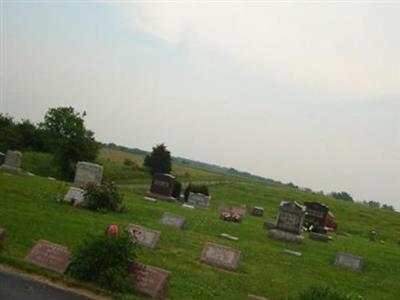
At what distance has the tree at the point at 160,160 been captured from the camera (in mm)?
78000

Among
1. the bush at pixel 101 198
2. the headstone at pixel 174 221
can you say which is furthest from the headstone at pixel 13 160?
the headstone at pixel 174 221

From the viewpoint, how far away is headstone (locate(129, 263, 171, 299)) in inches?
494


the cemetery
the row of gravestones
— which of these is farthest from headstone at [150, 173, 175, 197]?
the cemetery

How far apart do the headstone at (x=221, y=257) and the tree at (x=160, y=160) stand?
59.0 m

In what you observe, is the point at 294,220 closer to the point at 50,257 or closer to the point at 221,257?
the point at 221,257

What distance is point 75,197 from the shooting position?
26.9 m

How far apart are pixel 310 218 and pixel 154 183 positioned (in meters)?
12.3

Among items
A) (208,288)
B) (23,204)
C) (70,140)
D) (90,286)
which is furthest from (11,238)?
(70,140)

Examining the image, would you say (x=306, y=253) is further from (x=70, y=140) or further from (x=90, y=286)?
(x=70, y=140)

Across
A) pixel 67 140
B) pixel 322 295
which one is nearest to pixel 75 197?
pixel 322 295

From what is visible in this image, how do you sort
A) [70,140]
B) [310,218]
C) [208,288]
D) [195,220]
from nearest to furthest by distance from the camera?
[208,288], [195,220], [310,218], [70,140]

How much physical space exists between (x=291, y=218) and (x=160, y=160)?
49.9 m

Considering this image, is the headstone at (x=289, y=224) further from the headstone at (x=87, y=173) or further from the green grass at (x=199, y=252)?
the headstone at (x=87, y=173)

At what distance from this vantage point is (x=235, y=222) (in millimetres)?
32656
